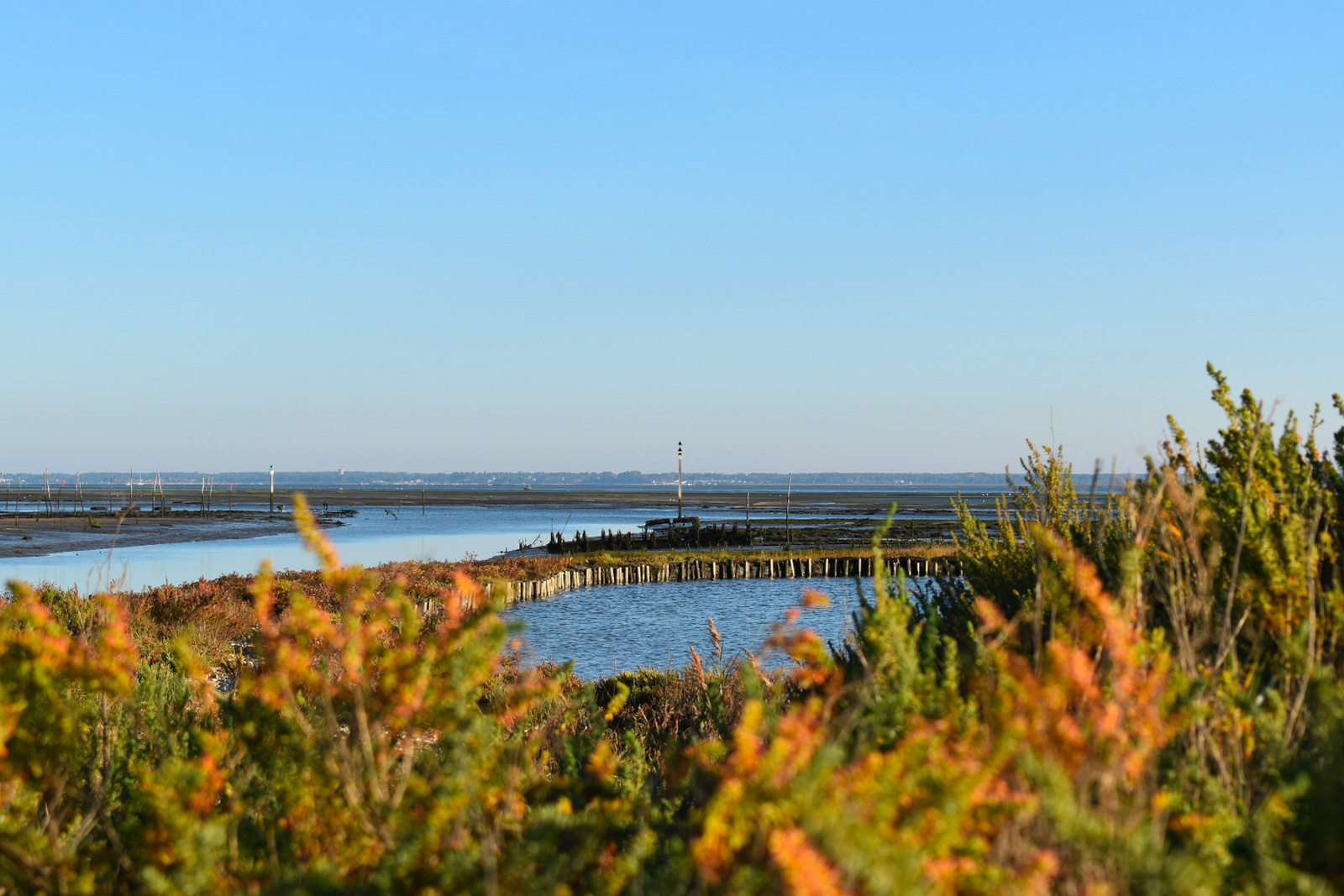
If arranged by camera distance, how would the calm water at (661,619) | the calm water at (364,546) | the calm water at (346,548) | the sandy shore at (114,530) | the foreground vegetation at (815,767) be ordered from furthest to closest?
the sandy shore at (114,530) < the calm water at (346,548) < the calm water at (364,546) < the calm water at (661,619) < the foreground vegetation at (815,767)

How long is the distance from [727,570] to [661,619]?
8995 mm

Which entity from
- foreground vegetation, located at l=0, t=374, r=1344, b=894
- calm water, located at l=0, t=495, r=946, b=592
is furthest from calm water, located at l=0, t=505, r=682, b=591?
foreground vegetation, located at l=0, t=374, r=1344, b=894

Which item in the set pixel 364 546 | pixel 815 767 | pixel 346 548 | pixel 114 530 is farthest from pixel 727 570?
pixel 114 530

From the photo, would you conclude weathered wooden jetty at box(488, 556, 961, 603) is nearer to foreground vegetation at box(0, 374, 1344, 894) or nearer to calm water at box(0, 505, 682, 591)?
calm water at box(0, 505, 682, 591)

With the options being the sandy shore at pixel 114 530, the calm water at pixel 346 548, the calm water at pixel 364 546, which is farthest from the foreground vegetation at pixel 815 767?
the sandy shore at pixel 114 530

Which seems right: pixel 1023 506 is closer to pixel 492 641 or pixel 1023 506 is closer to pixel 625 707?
pixel 625 707

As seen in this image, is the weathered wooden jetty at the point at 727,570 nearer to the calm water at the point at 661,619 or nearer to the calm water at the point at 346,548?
the calm water at the point at 661,619

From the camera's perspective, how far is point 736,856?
2.18 m

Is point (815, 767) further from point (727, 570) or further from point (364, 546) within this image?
point (364, 546)

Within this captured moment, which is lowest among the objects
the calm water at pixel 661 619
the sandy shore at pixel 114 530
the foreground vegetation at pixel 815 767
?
the calm water at pixel 661 619

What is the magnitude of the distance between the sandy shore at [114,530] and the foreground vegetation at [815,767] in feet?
117

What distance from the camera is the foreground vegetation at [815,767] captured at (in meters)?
Answer: 2.04

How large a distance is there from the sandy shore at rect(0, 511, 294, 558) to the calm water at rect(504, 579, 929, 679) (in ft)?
67.3

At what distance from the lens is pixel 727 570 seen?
30031 millimetres
